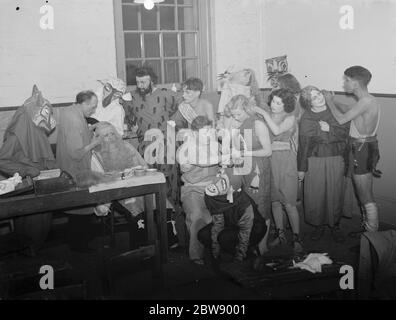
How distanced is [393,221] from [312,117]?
5.24ft

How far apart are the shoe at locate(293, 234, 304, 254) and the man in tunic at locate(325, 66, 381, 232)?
702 millimetres

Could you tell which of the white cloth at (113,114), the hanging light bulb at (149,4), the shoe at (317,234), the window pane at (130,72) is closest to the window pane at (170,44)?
the hanging light bulb at (149,4)

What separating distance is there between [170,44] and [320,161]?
2.99m

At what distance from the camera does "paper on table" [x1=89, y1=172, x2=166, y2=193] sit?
13.6ft

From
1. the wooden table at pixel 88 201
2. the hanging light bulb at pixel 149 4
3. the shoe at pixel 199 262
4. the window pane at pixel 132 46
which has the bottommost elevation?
the shoe at pixel 199 262

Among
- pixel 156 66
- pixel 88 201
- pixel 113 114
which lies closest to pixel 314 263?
pixel 88 201

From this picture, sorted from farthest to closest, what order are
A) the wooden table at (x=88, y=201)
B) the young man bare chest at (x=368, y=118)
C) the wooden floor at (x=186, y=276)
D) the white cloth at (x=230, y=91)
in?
the white cloth at (x=230, y=91), the young man bare chest at (x=368, y=118), the wooden table at (x=88, y=201), the wooden floor at (x=186, y=276)

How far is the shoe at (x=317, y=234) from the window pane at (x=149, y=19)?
3.49 metres

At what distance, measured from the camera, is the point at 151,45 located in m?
6.87

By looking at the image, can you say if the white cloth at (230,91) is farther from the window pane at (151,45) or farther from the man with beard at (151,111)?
the window pane at (151,45)

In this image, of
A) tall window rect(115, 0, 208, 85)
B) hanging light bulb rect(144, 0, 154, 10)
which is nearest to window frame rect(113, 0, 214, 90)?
tall window rect(115, 0, 208, 85)

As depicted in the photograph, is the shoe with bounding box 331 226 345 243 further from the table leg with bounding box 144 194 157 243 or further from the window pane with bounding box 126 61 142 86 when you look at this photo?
the window pane with bounding box 126 61 142 86

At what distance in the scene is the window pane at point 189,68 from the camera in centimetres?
723

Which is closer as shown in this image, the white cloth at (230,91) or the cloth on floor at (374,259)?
the cloth on floor at (374,259)
